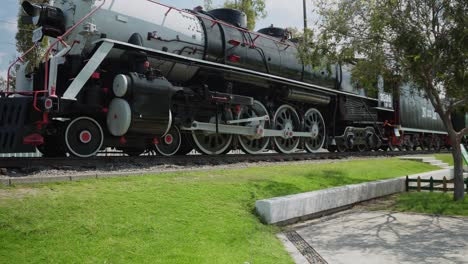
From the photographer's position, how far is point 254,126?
36.7 ft

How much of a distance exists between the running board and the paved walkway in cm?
386

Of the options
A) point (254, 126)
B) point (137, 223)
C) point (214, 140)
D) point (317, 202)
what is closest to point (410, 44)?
point (317, 202)

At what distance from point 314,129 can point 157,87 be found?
6878mm

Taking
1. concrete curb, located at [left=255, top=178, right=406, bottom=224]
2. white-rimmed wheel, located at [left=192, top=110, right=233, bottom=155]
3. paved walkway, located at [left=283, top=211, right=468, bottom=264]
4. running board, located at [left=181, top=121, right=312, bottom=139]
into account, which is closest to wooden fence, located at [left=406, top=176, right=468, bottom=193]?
concrete curb, located at [left=255, top=178, right=406, bottom=224]

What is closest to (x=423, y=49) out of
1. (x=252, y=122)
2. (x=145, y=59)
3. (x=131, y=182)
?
(x=252, y=122)

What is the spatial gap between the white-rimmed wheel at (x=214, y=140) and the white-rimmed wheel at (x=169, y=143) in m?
0.45

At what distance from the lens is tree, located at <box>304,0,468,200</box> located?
8.09m

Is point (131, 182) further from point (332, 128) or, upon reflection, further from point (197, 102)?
point (332, 128)

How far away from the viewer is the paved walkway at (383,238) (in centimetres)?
469

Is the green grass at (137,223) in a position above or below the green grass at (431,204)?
above

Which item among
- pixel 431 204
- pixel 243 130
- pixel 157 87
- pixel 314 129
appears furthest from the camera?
pixel 314 129

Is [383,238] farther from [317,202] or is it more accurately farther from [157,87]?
[157,87]

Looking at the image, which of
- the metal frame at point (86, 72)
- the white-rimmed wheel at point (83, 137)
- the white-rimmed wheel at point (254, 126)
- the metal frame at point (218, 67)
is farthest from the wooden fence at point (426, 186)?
the metal frame at point (86, 72)

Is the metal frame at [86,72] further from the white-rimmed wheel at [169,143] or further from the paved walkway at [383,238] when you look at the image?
the paved walkway at [383,238]
